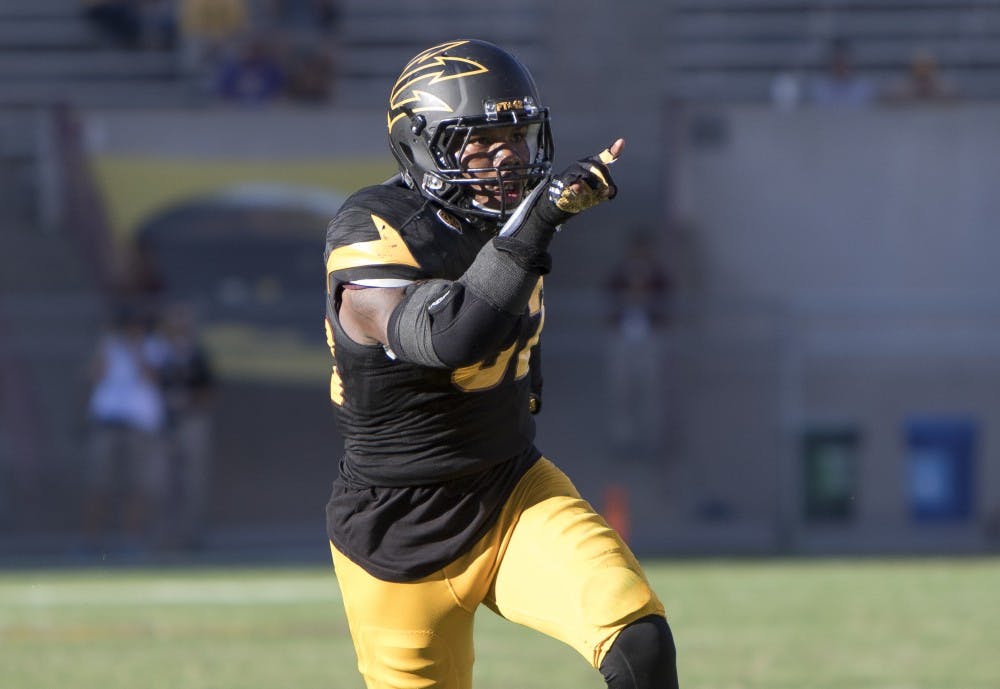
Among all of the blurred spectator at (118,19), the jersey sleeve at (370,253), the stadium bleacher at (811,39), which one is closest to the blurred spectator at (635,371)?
the stadium bleacher at (811,39)

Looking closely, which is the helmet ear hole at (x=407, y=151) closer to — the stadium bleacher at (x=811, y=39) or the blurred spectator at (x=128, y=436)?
the blurred spectator at (x=128, y=436)

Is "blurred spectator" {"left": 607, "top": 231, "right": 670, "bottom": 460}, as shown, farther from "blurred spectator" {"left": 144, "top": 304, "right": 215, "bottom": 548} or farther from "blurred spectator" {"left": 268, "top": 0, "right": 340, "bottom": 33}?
"blurred spectator" {"left": 268, "top": 0, "right": 340, "bottom": 33}

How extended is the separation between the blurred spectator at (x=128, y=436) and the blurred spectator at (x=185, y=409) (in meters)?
0.13

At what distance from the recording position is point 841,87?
13102mm

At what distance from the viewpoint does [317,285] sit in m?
12.2

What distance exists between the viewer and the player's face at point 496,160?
3736 mm

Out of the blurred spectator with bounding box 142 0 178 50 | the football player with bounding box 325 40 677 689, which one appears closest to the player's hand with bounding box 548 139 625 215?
the football player with bounding box 325 40 677 689

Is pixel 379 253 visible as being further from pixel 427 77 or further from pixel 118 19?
pixel 118 19

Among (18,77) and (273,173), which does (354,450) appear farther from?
(18,77)

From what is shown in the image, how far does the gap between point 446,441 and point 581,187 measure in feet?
2.70

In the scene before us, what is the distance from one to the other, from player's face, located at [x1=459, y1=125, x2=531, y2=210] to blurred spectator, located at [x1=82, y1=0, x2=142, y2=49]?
11924mm

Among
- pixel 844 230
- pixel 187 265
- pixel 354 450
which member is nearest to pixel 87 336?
pixel 187 265

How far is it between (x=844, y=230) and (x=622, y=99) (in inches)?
130

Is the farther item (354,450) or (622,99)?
(622,99)
